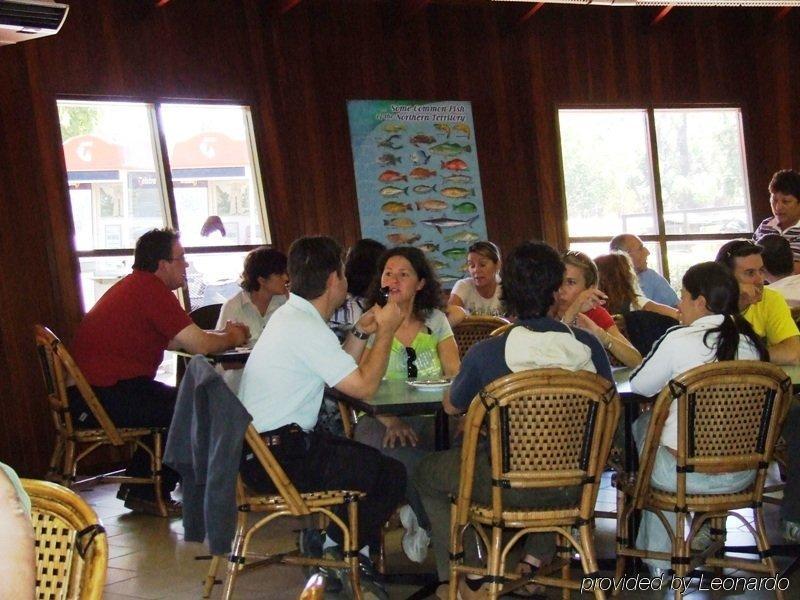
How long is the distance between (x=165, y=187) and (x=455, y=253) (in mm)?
2271

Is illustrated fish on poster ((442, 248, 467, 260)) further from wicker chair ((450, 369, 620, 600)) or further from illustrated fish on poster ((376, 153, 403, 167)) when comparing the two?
wicker chair ((450, 369, 620, 600))

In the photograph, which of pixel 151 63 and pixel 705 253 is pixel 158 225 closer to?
pixel 151 63

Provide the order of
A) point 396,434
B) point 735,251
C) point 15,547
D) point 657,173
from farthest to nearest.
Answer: point 657,173 < point 735,251 < point 396,434 < point 15,547

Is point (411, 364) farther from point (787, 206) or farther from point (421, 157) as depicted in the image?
point (421, 157)

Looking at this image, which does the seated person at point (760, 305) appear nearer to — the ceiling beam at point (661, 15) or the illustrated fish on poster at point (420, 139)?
the illustrated fish on poster at point (420, 139)

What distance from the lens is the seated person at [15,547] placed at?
100 centimetres

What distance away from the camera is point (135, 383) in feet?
18.9

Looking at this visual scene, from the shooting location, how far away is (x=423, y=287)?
4.76 meters

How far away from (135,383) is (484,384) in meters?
2.78

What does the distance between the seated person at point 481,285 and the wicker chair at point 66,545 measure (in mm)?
5324

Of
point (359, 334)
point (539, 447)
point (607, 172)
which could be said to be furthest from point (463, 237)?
point (539, 447)

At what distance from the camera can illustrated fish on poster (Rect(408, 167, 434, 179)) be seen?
8398 mm

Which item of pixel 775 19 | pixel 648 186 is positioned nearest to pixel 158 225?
pixel 648 186

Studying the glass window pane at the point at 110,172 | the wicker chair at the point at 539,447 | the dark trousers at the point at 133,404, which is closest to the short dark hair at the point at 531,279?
the wicker chair at the point at 539,447
